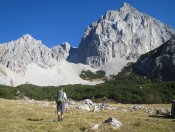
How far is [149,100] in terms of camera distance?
462ft

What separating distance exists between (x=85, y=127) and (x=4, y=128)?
6.44 meters

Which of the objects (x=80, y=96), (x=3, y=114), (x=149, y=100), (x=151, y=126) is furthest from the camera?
(x=80, y=96)

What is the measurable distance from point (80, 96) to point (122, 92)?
25.7 meters

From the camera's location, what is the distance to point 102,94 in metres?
163

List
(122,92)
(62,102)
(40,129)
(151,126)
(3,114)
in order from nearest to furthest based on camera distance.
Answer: (40,129) < (151,126) < (62,102) < (3,114) < (122,92)

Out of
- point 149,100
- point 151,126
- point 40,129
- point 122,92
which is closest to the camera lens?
point 40,129

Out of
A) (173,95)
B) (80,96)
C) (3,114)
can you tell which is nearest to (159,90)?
(173,95)

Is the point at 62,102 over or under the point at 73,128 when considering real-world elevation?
over

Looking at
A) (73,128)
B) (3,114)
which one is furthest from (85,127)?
(3,114)

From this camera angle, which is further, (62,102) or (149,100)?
(149,100)

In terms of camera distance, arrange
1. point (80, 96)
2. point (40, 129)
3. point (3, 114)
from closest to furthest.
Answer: point (40, 129)
point (3, 114)
point (80, 96)

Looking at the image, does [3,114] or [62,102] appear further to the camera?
[3,114]

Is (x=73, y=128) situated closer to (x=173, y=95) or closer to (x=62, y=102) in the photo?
(x=62, y=102)

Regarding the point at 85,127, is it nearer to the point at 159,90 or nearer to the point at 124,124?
the point at 124,124
